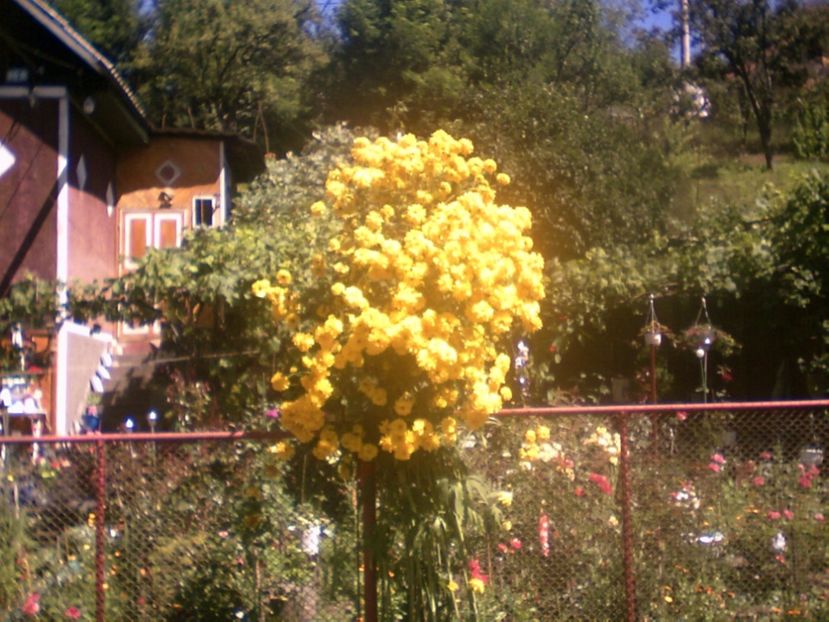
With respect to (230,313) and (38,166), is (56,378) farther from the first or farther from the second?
(230,313)

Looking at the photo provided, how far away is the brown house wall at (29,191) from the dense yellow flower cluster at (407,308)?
921 cm

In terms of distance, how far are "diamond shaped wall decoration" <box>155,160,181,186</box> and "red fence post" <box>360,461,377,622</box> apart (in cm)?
1246

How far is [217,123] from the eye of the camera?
25125 millimetres

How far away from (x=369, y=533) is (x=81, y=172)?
1052 cm

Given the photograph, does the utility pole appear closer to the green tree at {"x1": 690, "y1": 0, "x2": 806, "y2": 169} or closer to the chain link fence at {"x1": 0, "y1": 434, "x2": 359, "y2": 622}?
the green tree at {"x1": 690, "y1": 0, "x2": 806, "y2": 169}

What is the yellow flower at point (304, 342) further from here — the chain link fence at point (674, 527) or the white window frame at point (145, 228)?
the white window frame at point (145, 228)

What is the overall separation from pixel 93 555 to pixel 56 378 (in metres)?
7.31

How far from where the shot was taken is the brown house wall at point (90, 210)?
1360cm

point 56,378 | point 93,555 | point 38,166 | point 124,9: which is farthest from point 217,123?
point 93,555

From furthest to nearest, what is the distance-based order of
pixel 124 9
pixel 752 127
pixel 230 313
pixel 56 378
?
1. pixel 752 127
2. pixel 124 9
3. pixel 56 378
4. pixel 230 313

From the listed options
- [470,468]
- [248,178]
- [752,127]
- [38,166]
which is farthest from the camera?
[752,127]

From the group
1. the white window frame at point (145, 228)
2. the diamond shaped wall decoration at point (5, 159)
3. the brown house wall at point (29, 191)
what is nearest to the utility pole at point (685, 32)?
the white window frame at point (145, 228)

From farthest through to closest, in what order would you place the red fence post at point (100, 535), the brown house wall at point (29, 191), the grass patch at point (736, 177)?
the grass patch at point (736, 177) → the brown house wall at point (29, 191) → the red fence post at point (100, 535)

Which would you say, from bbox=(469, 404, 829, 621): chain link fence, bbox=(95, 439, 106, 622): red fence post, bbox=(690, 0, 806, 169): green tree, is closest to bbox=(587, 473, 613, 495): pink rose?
bbox=(469, 404, 829, 621): chain link fence
